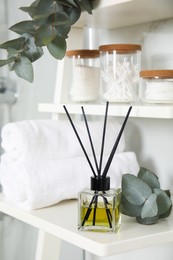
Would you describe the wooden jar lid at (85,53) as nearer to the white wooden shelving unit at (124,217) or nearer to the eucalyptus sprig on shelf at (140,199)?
the white wooden shelving unit at (124,217)

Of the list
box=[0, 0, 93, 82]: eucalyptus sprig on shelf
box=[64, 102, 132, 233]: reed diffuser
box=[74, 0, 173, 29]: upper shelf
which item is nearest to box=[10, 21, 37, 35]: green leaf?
box=[0, 0, 93, 82]: eucalyptus sprig on shelf

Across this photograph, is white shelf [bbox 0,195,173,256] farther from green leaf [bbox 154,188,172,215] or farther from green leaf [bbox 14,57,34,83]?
green leaf [bbox 14,57,34,83]

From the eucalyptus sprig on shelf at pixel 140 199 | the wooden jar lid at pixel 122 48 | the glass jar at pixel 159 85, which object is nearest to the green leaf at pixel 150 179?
the eucalyptus sprig on shelf at pixel 140 199

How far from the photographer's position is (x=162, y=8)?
0.88m

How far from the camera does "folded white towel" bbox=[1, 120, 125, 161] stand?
0.86 meters

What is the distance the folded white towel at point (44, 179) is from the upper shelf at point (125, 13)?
0.27 metres

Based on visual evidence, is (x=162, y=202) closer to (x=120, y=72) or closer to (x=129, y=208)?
(x=129, y=208)

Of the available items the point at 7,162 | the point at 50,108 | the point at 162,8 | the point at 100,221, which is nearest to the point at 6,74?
the point at 50,108

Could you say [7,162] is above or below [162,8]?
below

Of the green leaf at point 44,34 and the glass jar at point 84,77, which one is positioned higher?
the green leaf at point 44,34

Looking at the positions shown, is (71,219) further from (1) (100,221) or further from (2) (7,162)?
(2) (7,162)

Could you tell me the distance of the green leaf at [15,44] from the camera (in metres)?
0.80

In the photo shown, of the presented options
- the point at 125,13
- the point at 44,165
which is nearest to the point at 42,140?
the point at 44,165

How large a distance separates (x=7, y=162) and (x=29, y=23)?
10.1 inches
